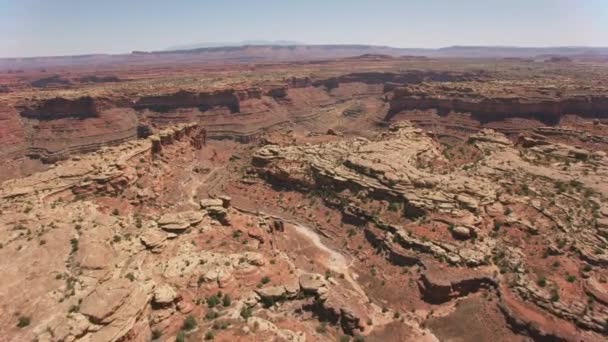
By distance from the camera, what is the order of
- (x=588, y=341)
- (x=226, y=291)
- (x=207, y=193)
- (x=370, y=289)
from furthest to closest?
(x=207, y=193), (x=370, y=289), (x=226, y=291), (x=588, y=341)

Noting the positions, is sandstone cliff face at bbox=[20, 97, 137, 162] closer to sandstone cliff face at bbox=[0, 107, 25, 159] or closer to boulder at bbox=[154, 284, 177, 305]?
sandstone cliff face at bbox=[0, 107, 25, 159]

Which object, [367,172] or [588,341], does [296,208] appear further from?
[588,341]

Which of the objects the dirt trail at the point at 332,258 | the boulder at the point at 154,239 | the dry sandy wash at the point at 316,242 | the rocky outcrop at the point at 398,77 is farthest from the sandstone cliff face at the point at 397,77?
the boulder at the point at 154,239

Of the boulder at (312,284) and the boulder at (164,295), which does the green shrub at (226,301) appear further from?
the boulder at (312,284)

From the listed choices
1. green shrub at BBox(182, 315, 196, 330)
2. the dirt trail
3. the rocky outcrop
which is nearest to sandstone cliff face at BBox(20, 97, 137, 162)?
the dirt trail

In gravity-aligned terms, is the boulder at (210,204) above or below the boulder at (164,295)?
above

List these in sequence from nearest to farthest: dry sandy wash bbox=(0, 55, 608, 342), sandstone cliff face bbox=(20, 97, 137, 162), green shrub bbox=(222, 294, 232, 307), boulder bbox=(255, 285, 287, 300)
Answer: dry sandy wash bbox=(0, 55, 608, 342)
green shrub bbox=(222, 294, 232, 307)
boulder bbox=(255, 285, 287, 300)
sandstone cliff face bbox=(20, 97, 137, 162)

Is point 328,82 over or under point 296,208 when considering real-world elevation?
over

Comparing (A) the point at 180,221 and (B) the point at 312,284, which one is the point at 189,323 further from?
(A) the point at 180,221

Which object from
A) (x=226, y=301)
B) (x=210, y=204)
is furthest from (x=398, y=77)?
(x=226, y=301)

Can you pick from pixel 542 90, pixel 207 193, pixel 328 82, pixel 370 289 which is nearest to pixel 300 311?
pixel 370 289

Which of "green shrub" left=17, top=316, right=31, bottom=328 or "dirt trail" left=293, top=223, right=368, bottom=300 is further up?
"green shrub" left=17, top=316, right=31, bottom=328
